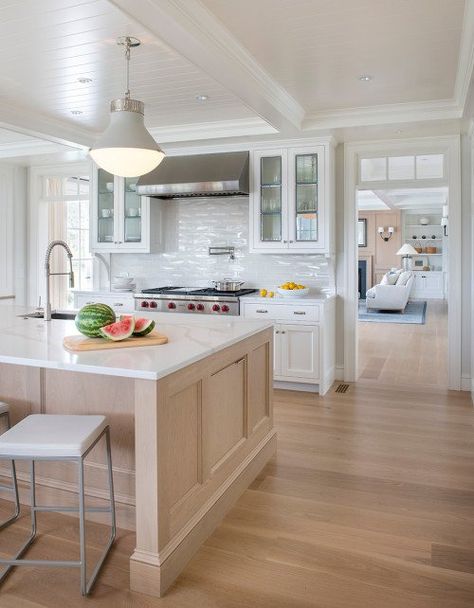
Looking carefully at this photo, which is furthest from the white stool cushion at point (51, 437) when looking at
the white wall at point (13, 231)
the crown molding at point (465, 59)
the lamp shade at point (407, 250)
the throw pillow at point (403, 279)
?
the lamp shade at point (407, 250)

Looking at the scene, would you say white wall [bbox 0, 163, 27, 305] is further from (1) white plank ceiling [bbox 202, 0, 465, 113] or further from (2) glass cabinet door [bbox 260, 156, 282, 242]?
(1) white plank ceiling [bbox 202, 0, 465, 113]

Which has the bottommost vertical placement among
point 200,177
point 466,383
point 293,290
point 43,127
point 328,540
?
point 328,540

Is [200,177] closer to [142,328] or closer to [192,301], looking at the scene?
[192,301]

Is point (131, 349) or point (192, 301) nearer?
point (131, 349)

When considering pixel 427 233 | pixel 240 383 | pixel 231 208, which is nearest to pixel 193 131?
pixel 231 208

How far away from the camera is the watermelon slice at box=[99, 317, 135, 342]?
251cm

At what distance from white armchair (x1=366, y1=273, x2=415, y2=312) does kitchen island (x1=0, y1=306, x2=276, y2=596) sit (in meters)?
8.70

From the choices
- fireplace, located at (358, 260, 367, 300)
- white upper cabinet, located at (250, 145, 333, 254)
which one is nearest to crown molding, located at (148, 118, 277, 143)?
white upper cabinet, located at (250, 145, 333, 254)

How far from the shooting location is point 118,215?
6.09 meters

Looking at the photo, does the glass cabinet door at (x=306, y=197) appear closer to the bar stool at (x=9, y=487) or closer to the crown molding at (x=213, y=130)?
the crown molding at (x=213, y=130)

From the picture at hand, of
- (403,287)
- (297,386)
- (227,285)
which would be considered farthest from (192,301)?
(403,287)

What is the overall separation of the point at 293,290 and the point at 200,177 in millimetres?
1442

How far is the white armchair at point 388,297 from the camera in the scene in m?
11.6

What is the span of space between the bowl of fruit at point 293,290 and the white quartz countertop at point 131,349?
200 centimetres
